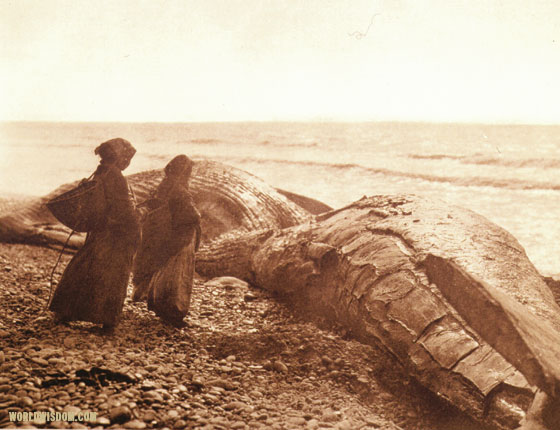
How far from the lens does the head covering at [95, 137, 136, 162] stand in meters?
3.85

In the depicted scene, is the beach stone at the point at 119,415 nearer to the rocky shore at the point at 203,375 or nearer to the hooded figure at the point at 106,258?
the rocky shore at the point at 203,375

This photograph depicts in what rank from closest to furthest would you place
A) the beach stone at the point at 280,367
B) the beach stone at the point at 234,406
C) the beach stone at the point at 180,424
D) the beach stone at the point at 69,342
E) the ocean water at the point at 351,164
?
1. the beach stone at the point at 180,424
2. the beach stone at the point at 234,406
3. the beach stone at the point at 69,342
4. the beach stone at the point at 280,367
5. the ocean water at the point at 351,164

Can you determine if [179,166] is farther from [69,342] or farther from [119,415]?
[119,415]

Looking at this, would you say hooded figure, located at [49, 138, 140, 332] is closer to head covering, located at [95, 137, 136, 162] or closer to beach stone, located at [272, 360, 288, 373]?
head covering, located at [95, 137, 136, 162]

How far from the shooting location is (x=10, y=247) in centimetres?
695

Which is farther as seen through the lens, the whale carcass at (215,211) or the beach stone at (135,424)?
the whale carcass at (215,211)

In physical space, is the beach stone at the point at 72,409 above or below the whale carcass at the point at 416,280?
below

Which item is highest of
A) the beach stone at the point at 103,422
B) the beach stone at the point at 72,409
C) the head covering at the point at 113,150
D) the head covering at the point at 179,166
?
the head covering at the point at 113,150

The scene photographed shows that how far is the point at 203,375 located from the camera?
346cm

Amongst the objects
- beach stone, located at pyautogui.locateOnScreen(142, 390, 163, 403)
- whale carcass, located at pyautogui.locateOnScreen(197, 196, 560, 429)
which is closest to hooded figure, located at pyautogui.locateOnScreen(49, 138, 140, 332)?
beach stone, located at pyautogui.locateOnScreen(142, 390, 163, 403)

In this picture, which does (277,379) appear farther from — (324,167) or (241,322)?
(324,167)

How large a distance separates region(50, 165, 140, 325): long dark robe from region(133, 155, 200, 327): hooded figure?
41cm

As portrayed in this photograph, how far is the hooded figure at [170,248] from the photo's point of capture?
4.25 m

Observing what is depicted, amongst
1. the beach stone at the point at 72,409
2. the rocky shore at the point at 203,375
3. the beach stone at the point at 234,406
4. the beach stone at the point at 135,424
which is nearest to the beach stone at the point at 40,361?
the rocky shore at the point at 203,375
